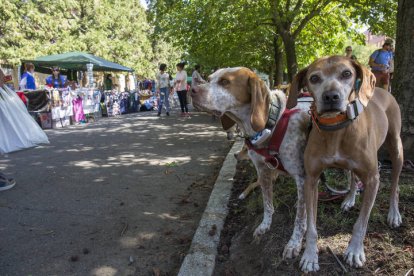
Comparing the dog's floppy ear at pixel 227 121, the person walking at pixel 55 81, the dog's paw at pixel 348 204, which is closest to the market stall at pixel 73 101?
the person walking at pixel 55 81

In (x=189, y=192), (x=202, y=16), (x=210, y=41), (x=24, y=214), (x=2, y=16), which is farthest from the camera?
(x=2, y=16)

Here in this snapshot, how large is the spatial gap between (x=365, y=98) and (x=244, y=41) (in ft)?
48.4

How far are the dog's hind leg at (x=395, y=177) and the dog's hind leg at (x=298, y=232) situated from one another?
2.47ft

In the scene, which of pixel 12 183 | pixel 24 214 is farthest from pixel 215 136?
pixel 24 214

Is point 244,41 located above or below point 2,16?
below

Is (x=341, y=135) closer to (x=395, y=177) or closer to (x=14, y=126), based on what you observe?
(x=395, y=177)

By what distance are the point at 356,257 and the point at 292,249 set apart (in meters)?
0.45

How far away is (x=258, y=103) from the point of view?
277cm

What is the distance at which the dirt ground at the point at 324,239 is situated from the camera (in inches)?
96.5

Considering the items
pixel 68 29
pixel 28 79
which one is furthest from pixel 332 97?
pixel 68 29

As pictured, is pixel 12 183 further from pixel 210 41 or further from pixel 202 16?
pixel 210 41

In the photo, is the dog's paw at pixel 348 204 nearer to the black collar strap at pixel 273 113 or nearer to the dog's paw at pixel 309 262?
the dog's paw at pixel 309 262

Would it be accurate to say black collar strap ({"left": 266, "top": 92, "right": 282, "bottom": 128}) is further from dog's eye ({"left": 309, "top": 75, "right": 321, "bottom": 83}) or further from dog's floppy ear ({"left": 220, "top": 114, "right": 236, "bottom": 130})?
dog's eye ({"left": 309, "top": 75, "right": 321, "bottom": 83})

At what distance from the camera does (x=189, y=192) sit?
16.2ft
